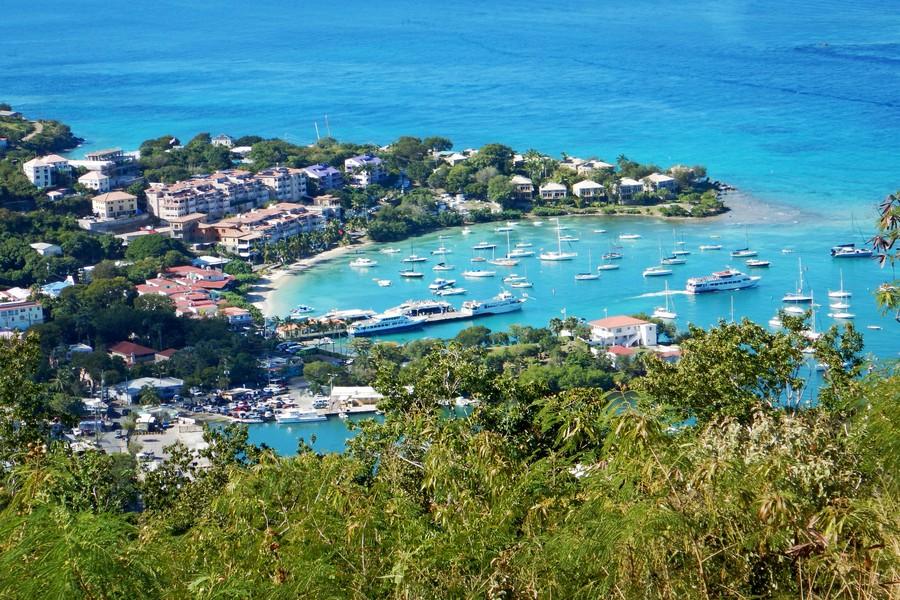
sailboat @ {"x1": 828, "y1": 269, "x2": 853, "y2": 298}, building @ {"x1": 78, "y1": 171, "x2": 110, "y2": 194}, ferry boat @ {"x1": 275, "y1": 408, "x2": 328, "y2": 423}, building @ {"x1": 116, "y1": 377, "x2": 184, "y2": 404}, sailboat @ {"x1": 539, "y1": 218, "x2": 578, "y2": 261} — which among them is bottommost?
ferry boat @ {"x1": 275, "y1": 408, "x2": 328, "y2": 423}

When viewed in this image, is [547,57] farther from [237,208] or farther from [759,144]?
[237,208]

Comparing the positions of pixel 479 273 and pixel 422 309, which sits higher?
pixel 479 273

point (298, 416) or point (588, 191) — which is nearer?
point (298, 416)

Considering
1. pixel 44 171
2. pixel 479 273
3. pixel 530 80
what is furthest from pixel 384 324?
pixel 530 80

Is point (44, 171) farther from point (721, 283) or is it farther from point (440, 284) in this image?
point (721, 283)

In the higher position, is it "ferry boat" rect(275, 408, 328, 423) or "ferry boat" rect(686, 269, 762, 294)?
"ferry boat" rect(686, 269, 762, 294)

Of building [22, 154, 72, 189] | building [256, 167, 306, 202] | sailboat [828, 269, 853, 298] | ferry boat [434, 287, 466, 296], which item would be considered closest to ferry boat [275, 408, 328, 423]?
ferry boat [434, 287, 466, 296]

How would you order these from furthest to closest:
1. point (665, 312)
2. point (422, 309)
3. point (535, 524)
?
point (422, 309) < point (665, 312) < point (535, 524)

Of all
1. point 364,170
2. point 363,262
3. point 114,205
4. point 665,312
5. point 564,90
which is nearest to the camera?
point 665,312

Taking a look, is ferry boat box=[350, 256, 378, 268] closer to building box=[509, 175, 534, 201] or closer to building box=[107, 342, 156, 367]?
building box=[509, 175, 534, 201]
